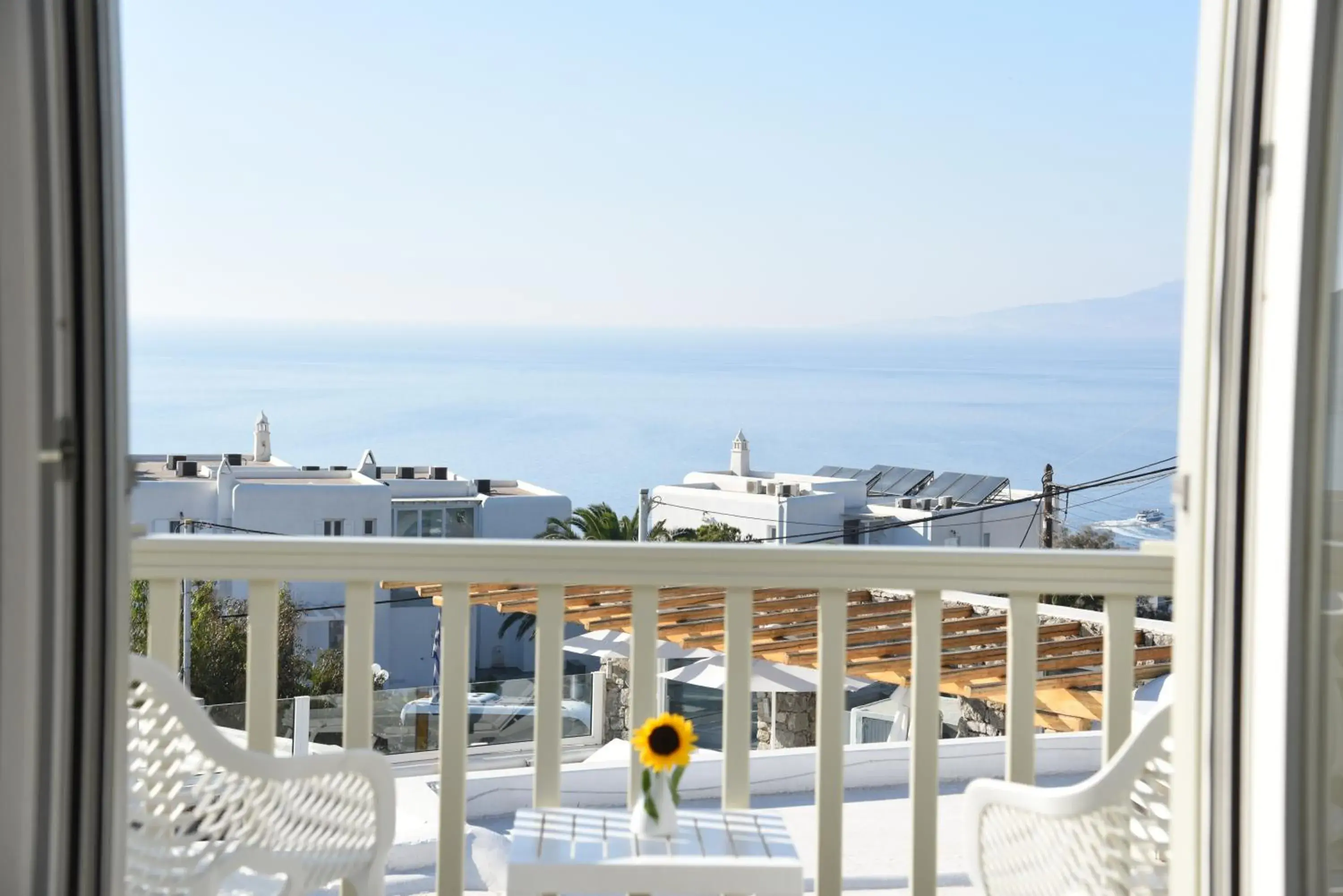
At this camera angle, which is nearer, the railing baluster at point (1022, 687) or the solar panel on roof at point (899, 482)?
the railing baluster at point (1022, 687)

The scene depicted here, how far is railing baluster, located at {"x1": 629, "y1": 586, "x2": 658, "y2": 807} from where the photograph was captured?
2127mm

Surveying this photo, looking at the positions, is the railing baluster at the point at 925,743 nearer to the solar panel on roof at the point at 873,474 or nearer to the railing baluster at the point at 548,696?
the railing baluster at the point at 548,696

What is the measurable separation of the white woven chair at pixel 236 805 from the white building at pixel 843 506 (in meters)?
13.2

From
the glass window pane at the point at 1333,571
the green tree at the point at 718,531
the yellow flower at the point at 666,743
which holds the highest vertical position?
the glass window pane at the point at 1333,571

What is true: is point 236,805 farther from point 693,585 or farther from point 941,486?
point 941,486

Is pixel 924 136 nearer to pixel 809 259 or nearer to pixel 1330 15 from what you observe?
pixel 809 259

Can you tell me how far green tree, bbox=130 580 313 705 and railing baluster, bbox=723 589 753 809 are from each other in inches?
622

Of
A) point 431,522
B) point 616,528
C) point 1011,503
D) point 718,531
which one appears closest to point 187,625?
point 431,522

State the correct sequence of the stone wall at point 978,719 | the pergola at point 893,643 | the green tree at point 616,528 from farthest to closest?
the green tree at point 616,528, the stone wall at point 978,719, the pergola at point 893,643

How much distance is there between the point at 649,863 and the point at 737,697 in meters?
0.35

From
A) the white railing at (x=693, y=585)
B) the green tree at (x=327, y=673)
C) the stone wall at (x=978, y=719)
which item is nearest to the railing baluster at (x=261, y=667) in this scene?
the white railing at (x=693, y=585)

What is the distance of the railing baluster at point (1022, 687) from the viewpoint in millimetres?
2100

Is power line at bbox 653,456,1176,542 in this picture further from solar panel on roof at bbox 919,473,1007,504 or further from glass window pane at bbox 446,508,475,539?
glass window pane at bbox 446,508,475,539

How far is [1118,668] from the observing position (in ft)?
6.85
